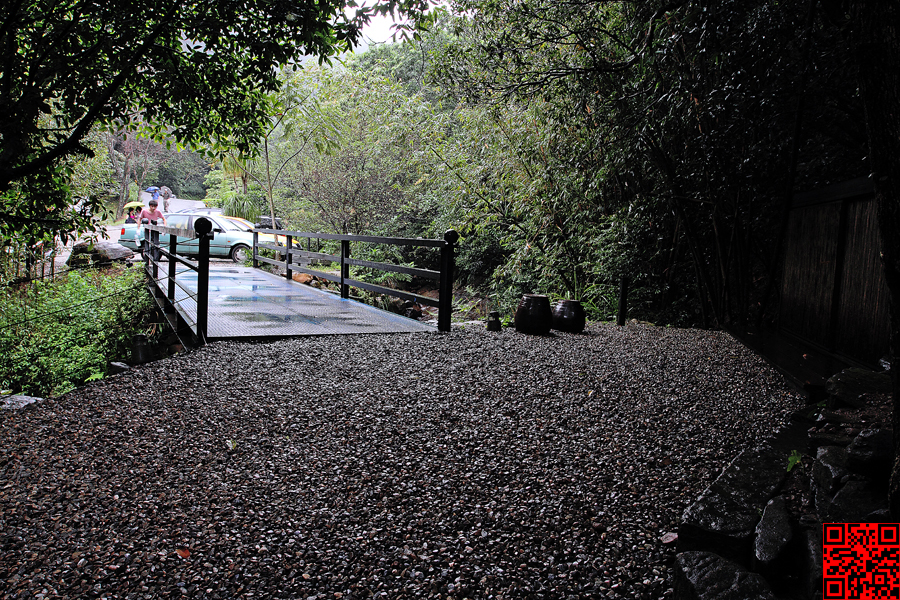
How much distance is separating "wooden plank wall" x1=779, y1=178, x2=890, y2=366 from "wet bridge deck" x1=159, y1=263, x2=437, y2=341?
3.25m

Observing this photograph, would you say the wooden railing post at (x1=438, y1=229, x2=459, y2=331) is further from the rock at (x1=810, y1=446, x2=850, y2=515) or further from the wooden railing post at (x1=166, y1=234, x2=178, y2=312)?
the rock at (x1=810, y1=446, x2=850, y2=515)

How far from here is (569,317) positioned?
5.48 m

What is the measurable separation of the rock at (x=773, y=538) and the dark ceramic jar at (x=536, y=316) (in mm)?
3640

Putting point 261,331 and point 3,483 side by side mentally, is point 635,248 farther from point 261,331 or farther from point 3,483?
point 3,483

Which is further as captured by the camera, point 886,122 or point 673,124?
point 673,124

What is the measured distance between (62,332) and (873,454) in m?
6.91

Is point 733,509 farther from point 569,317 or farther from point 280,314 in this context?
point 280,314

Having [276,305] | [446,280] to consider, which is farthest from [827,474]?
[276,305]

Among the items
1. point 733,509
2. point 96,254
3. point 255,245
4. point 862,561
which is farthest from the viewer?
point 255,245

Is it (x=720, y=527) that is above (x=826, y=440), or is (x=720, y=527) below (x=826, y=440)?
below

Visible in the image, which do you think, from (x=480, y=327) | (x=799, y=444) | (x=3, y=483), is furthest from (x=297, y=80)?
(x=799, y=444)

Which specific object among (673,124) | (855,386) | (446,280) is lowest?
(855,386)

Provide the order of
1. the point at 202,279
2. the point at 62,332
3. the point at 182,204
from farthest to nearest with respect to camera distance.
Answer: the point at 182,204 < the point at 62,332 < the point at 202,279

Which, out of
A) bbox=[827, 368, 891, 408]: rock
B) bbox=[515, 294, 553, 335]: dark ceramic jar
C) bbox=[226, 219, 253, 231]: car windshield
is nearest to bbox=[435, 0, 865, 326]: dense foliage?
bbox=[515, 294, 553, 335]: dark ceramic jar
